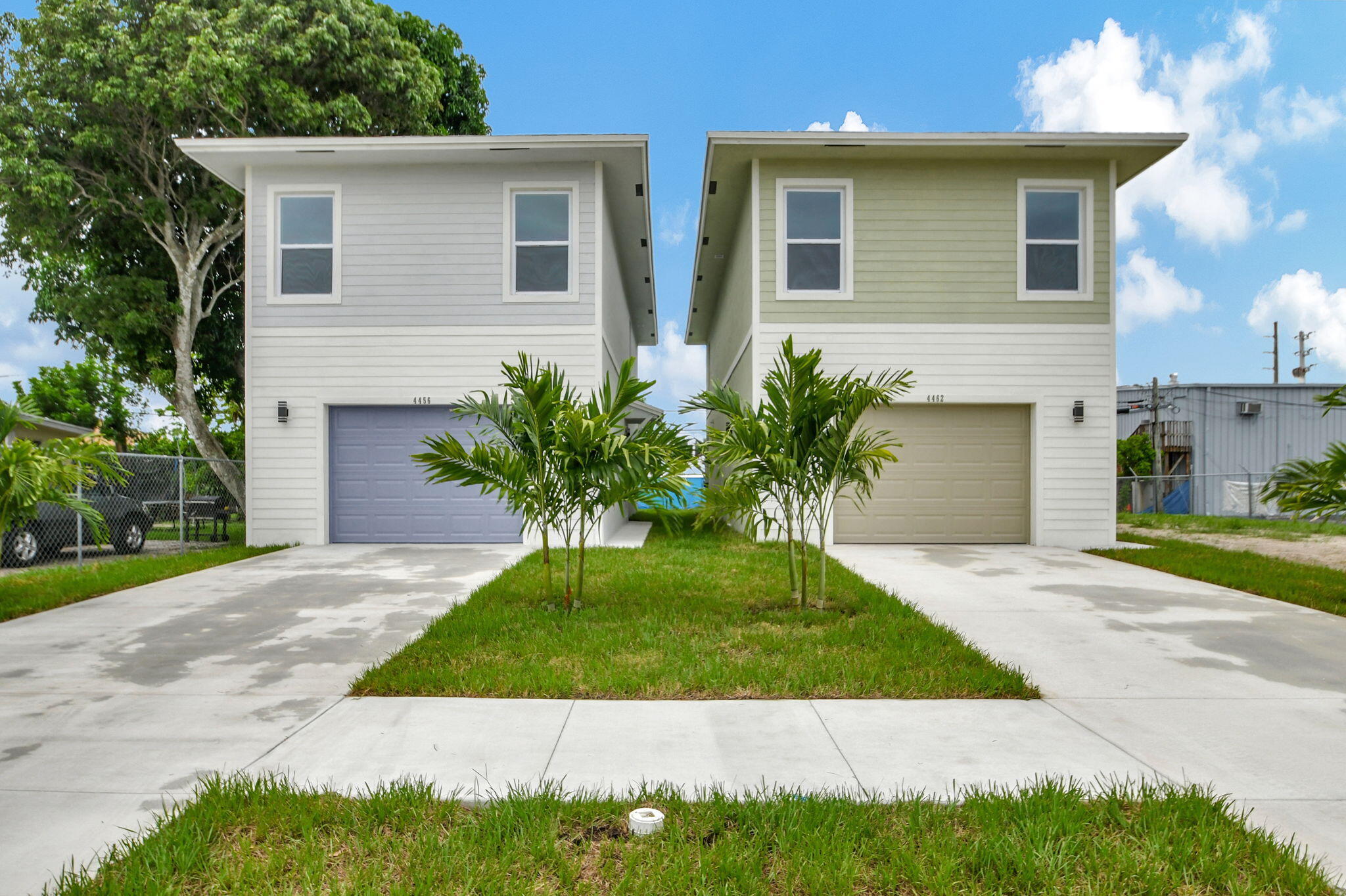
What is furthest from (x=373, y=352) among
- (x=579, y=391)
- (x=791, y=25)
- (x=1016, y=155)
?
(x=791, y=25)

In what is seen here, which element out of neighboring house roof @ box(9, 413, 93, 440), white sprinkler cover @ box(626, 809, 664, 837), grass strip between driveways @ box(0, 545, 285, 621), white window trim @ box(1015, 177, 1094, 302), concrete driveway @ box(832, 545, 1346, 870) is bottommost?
grass strip between driveways @ box(0, 545, 285, 621)

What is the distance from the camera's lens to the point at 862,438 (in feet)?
19.1

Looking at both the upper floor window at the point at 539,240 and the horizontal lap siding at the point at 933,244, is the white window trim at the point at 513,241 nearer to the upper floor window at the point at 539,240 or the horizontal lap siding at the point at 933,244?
the upper floor window at the point at 539,240

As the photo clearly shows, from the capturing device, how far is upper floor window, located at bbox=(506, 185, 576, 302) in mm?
10750

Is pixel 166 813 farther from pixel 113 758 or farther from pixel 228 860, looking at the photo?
pixel 113 758

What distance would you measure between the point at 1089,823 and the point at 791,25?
1810 cm

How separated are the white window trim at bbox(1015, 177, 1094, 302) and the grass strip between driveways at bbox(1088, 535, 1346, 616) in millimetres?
3627

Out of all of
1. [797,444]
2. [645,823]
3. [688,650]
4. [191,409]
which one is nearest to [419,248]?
[191,409]

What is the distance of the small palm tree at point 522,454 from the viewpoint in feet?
18.7

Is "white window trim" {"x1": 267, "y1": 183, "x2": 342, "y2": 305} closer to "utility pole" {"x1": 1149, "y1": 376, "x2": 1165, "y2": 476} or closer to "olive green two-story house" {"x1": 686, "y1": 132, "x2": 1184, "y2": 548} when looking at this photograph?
"olive green two-story house" {"x1": 686, "y1": 132, "x2": 1184, "y2": 548}

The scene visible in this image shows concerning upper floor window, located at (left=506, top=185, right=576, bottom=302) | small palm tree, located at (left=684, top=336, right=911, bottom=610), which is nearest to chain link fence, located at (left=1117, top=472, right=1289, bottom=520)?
upper floor window, located at (left=506, top=185, right=576, bottom=302)

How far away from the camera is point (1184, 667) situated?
4.58m

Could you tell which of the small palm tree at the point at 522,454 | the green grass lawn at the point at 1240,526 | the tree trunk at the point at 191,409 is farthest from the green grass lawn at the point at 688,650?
the green grass lawn at the point at 1240,526

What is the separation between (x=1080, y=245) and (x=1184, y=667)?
7.89 meters
